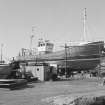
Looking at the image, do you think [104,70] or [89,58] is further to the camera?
[89,58]

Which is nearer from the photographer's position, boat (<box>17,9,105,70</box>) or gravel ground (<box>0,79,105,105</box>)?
gravel ground (<box>0,79,105,105</box>)

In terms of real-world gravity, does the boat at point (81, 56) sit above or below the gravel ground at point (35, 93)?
above

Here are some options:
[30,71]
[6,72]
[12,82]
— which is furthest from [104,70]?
[12,82]

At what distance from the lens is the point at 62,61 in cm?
4325

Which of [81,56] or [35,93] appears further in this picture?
[81,56]

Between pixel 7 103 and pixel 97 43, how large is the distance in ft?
107

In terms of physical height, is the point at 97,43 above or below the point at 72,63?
above

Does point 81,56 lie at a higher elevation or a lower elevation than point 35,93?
higher

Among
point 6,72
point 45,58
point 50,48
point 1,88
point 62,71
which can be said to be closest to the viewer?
point 1,88

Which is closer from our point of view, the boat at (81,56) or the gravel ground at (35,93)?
the gravel ground at (35,93)

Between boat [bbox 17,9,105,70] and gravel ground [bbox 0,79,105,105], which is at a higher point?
boat [bbox 17,9,105,70]

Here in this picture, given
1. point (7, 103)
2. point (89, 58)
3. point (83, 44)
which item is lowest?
point (7, 103)

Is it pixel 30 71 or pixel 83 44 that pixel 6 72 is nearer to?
pixel 30 71

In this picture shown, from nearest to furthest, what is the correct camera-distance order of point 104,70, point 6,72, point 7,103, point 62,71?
point 7,103, point 6,72, point 104,70, point 62,71
